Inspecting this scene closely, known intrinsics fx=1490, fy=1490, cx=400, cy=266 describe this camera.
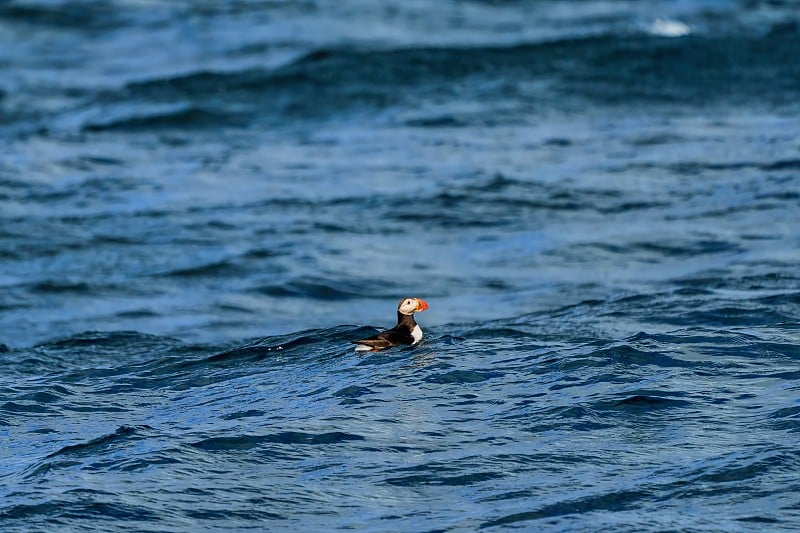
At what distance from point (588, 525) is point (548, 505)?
35 cm

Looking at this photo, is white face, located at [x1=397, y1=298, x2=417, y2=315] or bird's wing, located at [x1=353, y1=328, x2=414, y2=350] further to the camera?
white face, located at [x1=397, y1=298, x2=417, y2=315]

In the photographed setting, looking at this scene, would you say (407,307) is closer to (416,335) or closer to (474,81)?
(416,335)

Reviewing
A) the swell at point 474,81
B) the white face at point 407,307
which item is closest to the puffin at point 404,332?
the white face at point 407,307

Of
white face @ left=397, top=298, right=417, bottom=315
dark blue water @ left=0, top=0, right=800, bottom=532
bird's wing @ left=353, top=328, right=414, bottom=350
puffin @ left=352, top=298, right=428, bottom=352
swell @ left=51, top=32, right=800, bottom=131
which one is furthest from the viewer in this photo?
swell @ left=51, top=32, right=800, bottom=131

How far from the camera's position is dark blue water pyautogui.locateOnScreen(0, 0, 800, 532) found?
876 cm

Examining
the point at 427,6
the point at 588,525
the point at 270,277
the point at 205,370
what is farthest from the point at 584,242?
the point at 427,6

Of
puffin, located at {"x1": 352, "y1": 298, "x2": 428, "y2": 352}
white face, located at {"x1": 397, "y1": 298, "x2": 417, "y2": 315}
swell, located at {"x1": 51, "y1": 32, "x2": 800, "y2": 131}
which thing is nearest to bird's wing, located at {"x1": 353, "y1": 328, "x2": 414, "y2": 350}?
puffin, located at {"x1": 352, "y1": 298, "x2": 428, "y2": 352}

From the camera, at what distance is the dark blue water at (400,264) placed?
8.76 meters

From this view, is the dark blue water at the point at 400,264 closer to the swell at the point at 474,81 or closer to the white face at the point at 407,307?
the swell at the point at 474,81

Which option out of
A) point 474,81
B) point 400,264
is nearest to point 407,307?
point 400,264

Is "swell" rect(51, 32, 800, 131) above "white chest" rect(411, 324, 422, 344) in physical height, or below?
above

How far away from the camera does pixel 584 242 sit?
18203 millimetres

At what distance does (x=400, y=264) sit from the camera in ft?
59.1

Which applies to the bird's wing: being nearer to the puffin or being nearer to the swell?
the puffin
